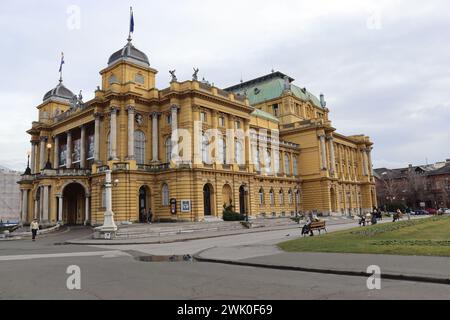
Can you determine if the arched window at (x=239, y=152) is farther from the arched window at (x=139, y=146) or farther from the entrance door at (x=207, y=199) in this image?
the arched window at (x=139, y=146)

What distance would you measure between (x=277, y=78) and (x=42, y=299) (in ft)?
246

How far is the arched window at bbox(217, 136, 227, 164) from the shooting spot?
163ft

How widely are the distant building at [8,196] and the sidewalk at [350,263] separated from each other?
3388 inches

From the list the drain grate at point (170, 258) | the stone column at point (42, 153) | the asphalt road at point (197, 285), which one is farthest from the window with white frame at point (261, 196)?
the asphalt road at point (197, 285)

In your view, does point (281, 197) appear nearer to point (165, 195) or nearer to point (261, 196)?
point (261, 196)

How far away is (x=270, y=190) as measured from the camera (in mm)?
62844

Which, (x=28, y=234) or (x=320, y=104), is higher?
(x=320, y=104)

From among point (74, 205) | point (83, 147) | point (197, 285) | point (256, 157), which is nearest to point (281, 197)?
point (256, 157)

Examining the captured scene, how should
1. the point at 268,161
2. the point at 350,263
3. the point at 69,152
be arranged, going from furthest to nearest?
the point at 268,161
the point at 69,152
the point at 350,263

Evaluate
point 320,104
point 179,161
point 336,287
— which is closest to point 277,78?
point 320,104

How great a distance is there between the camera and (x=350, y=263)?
1345 centimetres

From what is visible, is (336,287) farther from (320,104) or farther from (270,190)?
(320,104)

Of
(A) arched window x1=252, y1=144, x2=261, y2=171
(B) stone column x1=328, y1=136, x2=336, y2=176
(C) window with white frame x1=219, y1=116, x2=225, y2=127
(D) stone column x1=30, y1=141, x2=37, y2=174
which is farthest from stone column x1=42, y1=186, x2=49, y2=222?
(B) stone column x1=328, y1=136, x2=336, y2=176

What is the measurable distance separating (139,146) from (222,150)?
34.3 feet
